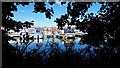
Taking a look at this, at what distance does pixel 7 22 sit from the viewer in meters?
5.46

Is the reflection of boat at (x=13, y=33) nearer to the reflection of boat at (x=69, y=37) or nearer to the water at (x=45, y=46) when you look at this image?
the water at (x=45, y=46)

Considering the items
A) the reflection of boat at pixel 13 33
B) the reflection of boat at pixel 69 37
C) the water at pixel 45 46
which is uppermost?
the reflection of boat at pixel 13 33

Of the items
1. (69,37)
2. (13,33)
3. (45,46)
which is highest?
(13,33)

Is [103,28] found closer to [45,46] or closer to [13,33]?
[45,46]

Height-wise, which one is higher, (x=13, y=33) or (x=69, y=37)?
(x=13, y=33)

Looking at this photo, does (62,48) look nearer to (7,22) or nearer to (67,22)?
(67,22)

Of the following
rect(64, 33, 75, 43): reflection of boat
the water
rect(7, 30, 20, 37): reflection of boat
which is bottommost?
the water

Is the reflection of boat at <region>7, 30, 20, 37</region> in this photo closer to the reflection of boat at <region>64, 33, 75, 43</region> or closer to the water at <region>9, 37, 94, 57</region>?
the water at <region>9, 37, 94, 57</region>

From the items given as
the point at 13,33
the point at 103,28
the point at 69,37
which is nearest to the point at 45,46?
the point at 69,37

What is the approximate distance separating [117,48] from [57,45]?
134cm

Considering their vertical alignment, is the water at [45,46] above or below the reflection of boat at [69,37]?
below

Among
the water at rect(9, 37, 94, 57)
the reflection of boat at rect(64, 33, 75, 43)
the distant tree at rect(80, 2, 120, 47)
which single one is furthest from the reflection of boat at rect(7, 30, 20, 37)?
the distant tree at rect(80, 2, 120, 47)

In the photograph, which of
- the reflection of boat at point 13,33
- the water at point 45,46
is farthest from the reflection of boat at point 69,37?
the reflection of boat at point 13,33

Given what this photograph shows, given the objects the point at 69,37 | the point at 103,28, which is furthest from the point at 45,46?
the point at 103,28
